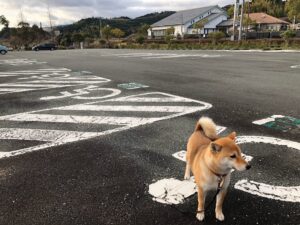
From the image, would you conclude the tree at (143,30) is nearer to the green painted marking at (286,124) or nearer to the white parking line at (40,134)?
the green painted marking at (286,124)

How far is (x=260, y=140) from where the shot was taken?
17.5 feet

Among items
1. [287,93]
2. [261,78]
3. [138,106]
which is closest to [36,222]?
[138,106]

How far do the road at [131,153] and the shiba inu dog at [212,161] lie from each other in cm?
38

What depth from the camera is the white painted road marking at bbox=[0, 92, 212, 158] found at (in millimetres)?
5772

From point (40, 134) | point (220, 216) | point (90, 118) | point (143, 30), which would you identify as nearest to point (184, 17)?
point (143, 30)

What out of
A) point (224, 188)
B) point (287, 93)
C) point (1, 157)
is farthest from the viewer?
point (287, 93)

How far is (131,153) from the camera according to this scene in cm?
A: 497

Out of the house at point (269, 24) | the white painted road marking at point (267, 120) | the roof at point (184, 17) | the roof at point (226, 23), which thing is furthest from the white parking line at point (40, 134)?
the roof at point (184, 17)

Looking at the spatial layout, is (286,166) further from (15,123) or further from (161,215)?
(15,123)

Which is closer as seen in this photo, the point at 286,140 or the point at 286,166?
the point at 286,166

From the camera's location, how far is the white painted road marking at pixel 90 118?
5.77 m

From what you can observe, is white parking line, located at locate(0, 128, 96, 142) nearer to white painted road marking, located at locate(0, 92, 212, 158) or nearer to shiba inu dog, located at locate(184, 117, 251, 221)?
white painted road marking, located at locate(0, 92, 212, 158)

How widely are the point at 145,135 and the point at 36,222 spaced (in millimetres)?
2912

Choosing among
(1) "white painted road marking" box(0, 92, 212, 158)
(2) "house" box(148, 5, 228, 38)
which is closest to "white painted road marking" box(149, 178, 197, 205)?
(1) "white painted road marking" box(0, 92, 212, 158)
